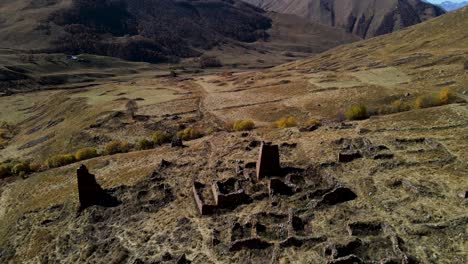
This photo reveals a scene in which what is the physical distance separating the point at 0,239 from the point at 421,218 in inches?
1594

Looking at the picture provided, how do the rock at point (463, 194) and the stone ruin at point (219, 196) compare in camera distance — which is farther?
the stone ruin at point (219, 196)

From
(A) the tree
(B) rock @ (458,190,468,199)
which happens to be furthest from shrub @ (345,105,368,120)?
(A) the tree

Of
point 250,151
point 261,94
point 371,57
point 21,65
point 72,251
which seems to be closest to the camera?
point 72,251

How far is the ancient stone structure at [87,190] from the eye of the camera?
39844mm

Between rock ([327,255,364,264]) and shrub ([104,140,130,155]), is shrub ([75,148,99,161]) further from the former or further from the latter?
rock ([327,255,364,264])

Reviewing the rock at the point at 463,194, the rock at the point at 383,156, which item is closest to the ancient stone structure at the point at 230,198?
the rock at the point at 383,156

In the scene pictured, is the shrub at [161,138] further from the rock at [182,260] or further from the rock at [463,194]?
the rock at [463,194]

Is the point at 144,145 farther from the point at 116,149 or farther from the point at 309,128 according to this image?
the point at 309,128

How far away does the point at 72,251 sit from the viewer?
3341cm

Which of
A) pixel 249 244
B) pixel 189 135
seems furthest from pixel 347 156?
pixel 189 135

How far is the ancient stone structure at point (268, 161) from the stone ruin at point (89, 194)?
15.6m

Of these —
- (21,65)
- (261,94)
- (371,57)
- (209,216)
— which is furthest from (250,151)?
(21,65)

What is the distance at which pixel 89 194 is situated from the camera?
134 ft

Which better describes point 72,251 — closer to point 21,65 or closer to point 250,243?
point 250,243
